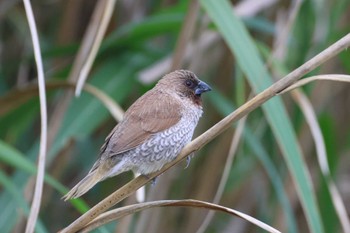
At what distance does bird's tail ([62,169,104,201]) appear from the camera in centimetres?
225

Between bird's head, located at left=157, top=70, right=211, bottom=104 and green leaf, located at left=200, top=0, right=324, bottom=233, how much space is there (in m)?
0.23

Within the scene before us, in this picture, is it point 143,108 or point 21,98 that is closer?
point 143,108

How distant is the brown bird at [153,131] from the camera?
2482 mm

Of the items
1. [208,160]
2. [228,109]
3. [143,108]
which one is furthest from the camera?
[208,160]

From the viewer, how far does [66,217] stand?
159 inches

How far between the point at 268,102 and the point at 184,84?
408 millimetres

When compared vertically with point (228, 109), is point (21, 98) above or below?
above

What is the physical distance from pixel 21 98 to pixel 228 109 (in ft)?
3.10

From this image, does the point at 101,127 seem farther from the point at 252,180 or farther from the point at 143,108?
the point at 143,108

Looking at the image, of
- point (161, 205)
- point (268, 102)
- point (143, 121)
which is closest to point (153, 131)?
point (143, 121)

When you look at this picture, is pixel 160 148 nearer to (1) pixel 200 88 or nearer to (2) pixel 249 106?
(1) pixel 200 88

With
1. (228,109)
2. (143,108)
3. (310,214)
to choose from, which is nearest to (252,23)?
(228,109)

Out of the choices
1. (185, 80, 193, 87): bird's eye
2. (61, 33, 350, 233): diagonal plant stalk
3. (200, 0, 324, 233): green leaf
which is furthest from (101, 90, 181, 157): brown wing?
(61, 33, 350, 233): diagonal plant stalk

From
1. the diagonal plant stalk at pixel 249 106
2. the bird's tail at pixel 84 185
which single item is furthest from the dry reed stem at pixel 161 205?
the bird's tail at pixel 84 185
